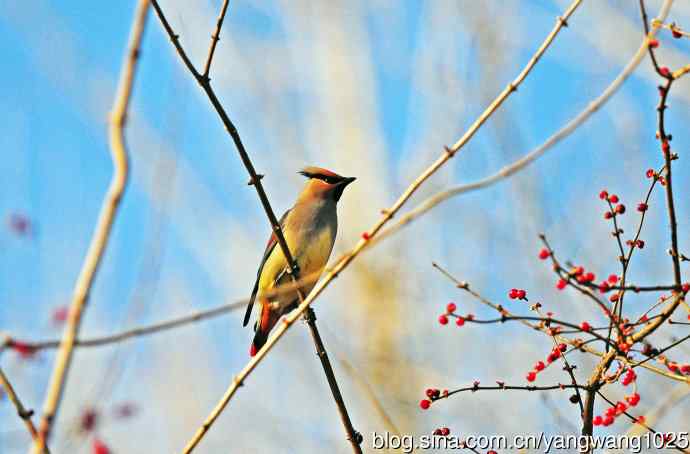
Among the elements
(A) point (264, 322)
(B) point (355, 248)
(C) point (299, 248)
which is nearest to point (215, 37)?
(B) point (355, 248)

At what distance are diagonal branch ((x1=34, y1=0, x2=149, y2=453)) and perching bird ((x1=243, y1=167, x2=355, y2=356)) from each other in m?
3.03

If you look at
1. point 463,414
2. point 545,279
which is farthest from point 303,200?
point 463,414

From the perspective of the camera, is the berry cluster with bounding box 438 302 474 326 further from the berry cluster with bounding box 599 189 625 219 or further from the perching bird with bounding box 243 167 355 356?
the perching bird with bounding box 243 167 355 356

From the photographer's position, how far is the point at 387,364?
7.77 m

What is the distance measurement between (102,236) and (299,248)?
10.9ft

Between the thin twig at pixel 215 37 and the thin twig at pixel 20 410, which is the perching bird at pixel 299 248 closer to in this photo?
the thin twig at pixel 215 37

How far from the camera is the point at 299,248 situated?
476 centimetres

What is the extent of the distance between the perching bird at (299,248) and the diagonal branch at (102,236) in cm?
303

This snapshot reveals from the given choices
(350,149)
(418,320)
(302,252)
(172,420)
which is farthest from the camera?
(350,149)

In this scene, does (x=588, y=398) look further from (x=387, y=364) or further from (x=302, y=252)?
(x=387, y=364)

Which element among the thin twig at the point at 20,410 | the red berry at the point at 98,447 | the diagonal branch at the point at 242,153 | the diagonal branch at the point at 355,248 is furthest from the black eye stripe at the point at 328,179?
the thin twig at the point at 20,410

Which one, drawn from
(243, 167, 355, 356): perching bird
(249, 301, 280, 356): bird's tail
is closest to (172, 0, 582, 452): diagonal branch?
(243, 167, 355, 356): perching bird

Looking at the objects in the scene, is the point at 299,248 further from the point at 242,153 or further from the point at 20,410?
the point at 20,410

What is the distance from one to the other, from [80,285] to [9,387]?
45 centimetres
